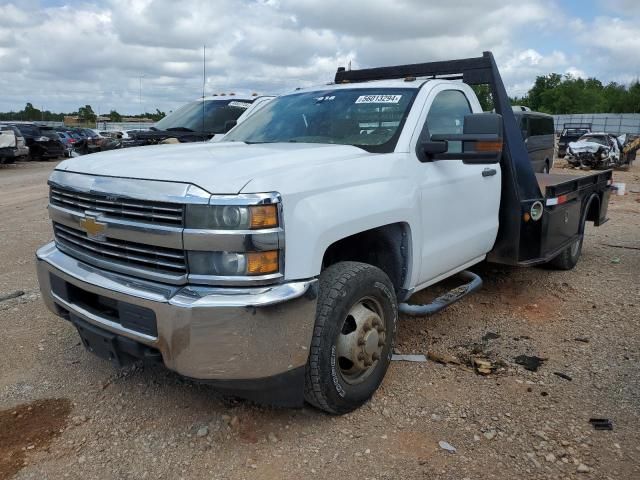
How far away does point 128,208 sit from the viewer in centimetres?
275

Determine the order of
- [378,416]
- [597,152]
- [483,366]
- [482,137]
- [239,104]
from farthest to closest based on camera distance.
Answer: [597,152], [239,104], [483,366], [482,137], [378,416]

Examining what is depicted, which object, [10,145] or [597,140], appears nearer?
[10,145]

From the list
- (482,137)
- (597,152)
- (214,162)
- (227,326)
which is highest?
(482,137)

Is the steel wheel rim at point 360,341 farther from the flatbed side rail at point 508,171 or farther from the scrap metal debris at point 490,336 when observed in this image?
the flatbed side rail at point 508,171

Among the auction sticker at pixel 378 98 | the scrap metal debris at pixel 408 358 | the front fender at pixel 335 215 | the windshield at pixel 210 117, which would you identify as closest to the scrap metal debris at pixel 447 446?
the scrap metal debris at pixel 408 358

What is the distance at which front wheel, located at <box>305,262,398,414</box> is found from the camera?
2906 millimetres

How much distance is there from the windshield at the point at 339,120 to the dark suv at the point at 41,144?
71.5 feet

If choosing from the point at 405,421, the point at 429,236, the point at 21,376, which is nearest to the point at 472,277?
the point at 429,236

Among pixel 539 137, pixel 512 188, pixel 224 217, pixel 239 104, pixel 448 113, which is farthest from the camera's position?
pixel 539 137

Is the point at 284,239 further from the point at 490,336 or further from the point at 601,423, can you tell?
the point at 490,336

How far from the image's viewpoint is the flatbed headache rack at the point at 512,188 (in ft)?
15.3

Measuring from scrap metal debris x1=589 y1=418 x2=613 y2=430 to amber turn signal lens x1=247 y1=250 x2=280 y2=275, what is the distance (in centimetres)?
200

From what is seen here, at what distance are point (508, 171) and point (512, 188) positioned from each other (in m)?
0.14

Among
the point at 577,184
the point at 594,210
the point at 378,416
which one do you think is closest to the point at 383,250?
the point at 378,416
